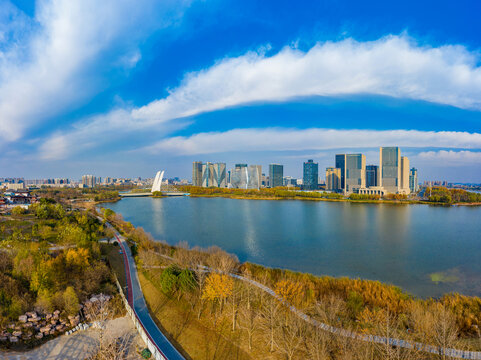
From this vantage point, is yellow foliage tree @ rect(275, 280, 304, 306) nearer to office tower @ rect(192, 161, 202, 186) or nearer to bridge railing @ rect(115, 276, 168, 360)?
bridge railing @ rect(115, 276, 168, 360)

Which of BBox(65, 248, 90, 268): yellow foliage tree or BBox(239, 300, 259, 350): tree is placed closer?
BBox(239, 300, 259, 350): tree

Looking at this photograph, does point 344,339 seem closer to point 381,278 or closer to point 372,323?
point 372,323

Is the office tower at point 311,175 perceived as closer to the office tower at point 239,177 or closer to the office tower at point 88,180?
the office tower at point 239,177

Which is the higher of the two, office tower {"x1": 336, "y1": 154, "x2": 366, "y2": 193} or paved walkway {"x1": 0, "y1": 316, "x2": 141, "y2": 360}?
office tower {"x1": 336, "y1": 154, "x2": 366, "y2": 193}

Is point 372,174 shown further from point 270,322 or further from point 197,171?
point 270,322

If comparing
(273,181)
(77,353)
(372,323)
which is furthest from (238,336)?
(273,181)

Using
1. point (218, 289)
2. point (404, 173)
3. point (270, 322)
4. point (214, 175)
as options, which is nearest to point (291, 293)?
point (270, 322)

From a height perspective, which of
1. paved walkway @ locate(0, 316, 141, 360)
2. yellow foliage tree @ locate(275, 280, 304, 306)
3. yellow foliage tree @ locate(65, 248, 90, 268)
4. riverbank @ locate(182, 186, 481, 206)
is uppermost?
riverbank @ locate(182, 186, 481, 206)

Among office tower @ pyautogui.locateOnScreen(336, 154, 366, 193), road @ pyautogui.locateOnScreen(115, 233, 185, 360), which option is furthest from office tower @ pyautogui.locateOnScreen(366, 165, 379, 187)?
road @ pyautogui.locateOnScreen(115, 233, 185, 360)
